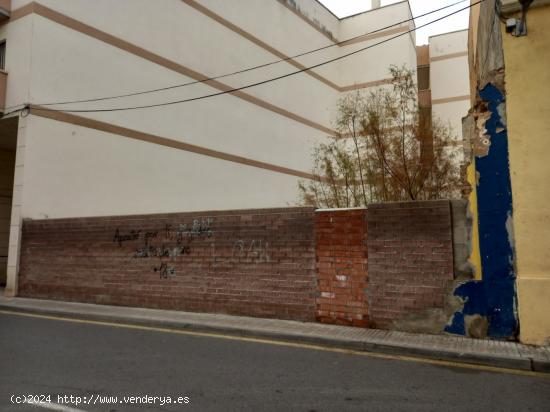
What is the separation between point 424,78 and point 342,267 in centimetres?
2616

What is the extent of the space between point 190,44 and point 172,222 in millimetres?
11631

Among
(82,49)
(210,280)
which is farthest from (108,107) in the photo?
(210,280)

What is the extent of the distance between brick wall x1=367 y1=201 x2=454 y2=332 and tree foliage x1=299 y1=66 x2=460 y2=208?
4.58m

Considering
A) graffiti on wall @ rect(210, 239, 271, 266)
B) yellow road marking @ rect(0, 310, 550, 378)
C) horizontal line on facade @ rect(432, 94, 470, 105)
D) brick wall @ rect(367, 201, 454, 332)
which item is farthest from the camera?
horizontal line on facade @ rect(432, 94, 470, 105)

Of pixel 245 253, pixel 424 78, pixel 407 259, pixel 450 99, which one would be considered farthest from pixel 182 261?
pixel 424 78

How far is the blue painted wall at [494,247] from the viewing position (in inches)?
254

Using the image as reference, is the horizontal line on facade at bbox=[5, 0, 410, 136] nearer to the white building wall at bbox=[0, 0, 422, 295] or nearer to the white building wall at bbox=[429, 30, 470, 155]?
the white building wall at bbox=[0, 0, 422, 295]

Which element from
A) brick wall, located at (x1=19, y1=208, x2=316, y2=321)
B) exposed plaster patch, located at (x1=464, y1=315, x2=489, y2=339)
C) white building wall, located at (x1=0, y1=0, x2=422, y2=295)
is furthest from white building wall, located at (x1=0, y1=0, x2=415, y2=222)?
exposed plaster patch, located at (x1=464, y1=315, x2=489, y2=339)

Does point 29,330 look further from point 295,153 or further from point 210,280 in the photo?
point 295,153

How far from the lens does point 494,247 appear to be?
663 cm

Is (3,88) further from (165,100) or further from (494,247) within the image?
(494,247)

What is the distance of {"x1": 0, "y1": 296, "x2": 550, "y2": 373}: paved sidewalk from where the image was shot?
562cm

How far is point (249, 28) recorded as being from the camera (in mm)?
22438

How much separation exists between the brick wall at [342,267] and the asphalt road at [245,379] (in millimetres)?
1481
